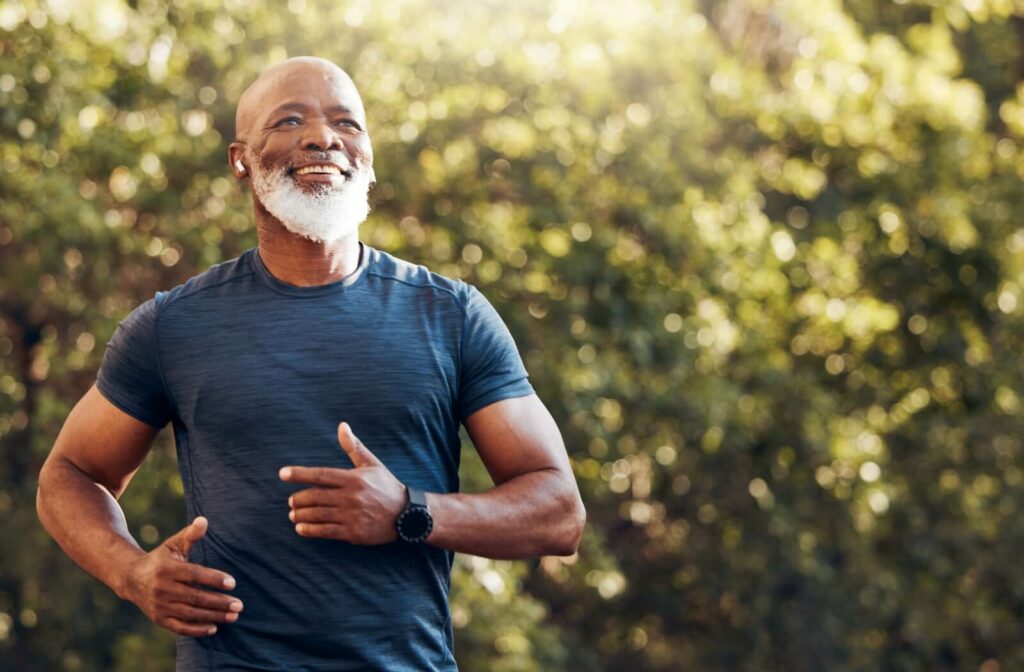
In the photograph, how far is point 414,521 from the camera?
8.27ft

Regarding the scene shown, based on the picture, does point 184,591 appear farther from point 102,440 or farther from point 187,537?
point 102,440

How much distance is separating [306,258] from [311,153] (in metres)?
0.17

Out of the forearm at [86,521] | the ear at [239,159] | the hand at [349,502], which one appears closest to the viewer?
the hand at [349,502]

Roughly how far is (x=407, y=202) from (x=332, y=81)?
Answer: 5442mm

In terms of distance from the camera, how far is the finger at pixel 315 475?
2467 mm

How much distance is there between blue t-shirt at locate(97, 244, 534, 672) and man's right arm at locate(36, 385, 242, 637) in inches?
2.2

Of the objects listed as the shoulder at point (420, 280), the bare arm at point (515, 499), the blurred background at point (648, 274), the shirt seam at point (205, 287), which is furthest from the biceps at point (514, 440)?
the blurred background at point (648, 274)

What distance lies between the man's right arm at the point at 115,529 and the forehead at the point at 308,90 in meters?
0.58

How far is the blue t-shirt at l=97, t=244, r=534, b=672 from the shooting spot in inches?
103

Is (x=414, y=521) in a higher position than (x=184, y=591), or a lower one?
higher

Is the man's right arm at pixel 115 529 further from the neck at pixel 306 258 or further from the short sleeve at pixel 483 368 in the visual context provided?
the short sleeve at pixel 483 368

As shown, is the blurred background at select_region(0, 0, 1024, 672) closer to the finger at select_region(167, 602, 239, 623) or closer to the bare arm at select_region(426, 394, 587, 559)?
the bare arm at select_region(426, 394, 587, 559)

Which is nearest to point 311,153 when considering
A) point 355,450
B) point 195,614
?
point 355,450

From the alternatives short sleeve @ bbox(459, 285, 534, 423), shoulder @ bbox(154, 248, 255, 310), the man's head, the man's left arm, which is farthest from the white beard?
the man's left arm
